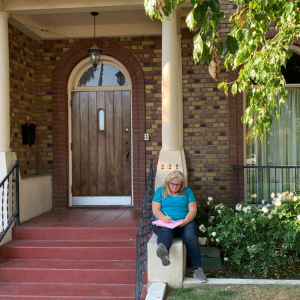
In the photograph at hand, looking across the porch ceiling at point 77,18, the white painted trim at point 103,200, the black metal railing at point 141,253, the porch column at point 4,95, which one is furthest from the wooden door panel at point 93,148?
the black metal railing at point 141,253

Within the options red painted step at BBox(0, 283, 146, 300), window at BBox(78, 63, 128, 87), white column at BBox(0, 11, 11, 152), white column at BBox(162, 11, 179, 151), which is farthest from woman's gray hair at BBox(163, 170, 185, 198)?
window at BBox(78, 63, 128, 87)

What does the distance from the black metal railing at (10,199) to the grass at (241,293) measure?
254 centimetres

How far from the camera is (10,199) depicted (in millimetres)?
5699

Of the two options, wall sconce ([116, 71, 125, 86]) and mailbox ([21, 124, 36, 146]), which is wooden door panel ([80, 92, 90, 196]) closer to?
wall sconce ([116, 71, 125, 86])

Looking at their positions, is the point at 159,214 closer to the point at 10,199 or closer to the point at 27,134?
the point at 10,199

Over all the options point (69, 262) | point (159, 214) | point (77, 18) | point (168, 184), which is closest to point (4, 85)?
point (77, 18)

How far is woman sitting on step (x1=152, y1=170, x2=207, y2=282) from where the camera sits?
15.0ft

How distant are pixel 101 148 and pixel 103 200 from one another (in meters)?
0.94

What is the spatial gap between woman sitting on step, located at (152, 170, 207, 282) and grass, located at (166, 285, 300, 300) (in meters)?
0.21

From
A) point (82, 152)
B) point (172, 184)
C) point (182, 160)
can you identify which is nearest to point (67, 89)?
point (82, 152)

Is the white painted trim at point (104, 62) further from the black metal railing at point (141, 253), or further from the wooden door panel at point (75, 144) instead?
the black metal railing at point (141, 253)

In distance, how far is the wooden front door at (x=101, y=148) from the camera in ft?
23.9

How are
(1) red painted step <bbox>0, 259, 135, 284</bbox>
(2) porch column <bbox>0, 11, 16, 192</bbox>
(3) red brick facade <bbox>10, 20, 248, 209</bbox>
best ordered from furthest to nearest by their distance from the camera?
(3) red brick facade <bbox>10, 20, 248, 209</bbox> < (2) porch column <bbox>0, 11, 16, 192</bbox> < (1) red painted step <bbox>0, 259, 135, 284</bbox>

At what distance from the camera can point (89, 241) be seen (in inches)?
212
